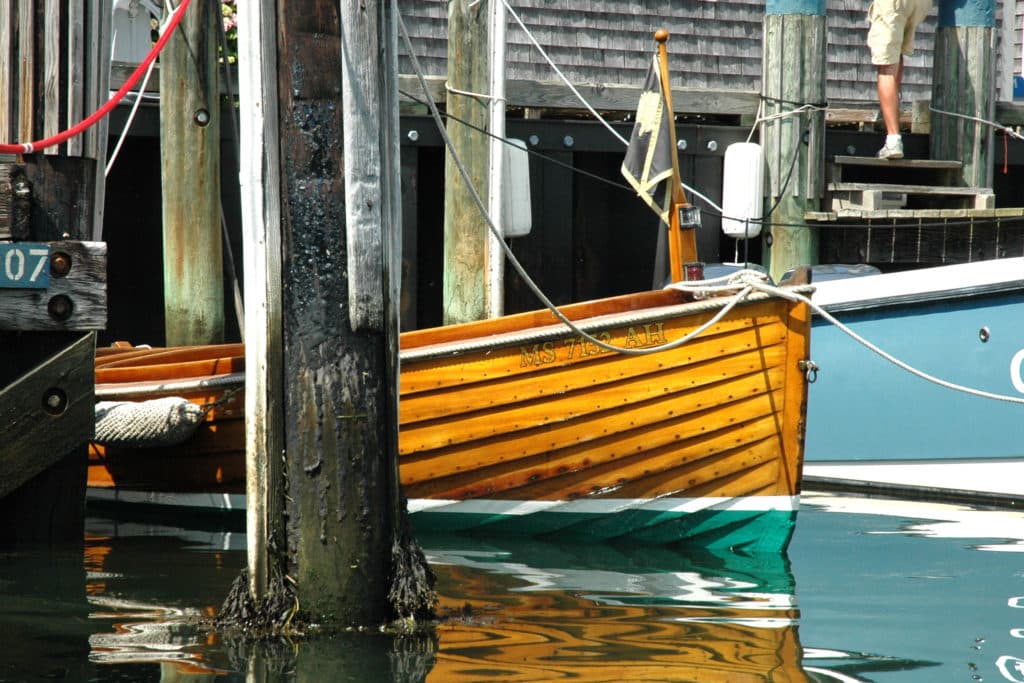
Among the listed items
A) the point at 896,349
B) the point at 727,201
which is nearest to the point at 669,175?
the point at 896,349

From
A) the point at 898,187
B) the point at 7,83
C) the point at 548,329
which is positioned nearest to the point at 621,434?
the point at 548,329

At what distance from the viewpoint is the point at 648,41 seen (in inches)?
525

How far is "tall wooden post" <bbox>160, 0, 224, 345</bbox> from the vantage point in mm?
8008

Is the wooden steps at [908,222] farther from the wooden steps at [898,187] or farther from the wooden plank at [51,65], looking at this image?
the wooden plank at [51,65]

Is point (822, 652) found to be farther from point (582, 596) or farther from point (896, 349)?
point (896, 349)

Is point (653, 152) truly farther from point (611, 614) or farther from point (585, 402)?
point (611, 614)

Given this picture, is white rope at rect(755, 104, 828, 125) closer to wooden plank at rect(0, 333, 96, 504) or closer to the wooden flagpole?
the wooden flagpole

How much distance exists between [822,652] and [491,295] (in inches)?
165

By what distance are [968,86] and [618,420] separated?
4926mm

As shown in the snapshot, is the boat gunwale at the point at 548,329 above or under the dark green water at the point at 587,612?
above

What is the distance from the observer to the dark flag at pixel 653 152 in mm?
6621

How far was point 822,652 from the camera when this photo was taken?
4.57 meters

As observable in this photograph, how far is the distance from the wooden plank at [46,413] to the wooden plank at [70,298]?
0.29ft

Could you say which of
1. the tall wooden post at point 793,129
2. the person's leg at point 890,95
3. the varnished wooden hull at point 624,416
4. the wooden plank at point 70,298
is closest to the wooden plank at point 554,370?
the varnished wooden hull at point 624,416
